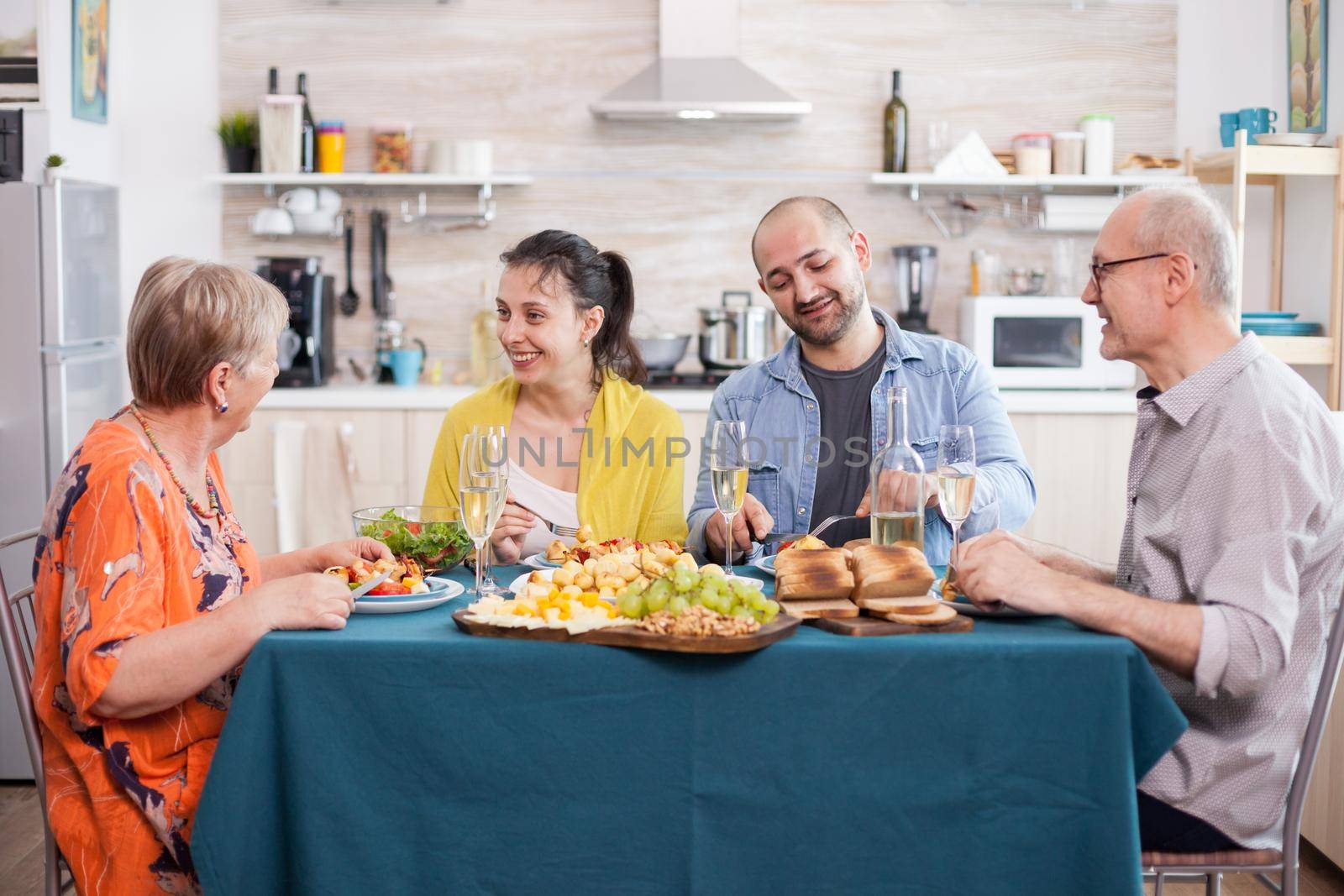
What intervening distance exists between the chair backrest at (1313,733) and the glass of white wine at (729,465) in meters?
0.84

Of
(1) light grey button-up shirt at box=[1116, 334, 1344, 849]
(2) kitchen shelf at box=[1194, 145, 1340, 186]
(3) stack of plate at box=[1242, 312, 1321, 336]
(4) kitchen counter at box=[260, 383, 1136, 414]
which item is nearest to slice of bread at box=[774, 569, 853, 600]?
(1) light grey button-up shirt at box=[1116, 334, 1344, 849]

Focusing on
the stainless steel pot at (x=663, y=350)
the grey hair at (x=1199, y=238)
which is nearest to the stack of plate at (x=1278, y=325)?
the stainless steel pot at (x=663, y=350)

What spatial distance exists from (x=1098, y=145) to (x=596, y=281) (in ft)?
8.87

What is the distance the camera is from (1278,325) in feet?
13.3

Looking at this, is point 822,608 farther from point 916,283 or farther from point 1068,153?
point 1068,153

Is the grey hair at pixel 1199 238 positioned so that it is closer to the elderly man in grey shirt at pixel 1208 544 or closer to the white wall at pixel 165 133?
the elderly man in grey shirt at pixel 1208 544

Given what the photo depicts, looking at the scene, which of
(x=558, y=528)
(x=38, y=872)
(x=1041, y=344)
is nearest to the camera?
(x=558, y=528)

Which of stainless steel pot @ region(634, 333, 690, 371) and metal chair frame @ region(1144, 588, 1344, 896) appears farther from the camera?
stainless steel pot @ region(634, 333, 690, 371)

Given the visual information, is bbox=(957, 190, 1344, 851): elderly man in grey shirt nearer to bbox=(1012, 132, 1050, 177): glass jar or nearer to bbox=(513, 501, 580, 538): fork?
bbox=(513, 501, 580, 538): fork

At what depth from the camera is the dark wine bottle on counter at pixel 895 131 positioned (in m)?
4.67

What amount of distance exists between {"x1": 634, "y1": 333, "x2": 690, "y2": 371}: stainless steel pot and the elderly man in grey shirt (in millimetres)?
2728

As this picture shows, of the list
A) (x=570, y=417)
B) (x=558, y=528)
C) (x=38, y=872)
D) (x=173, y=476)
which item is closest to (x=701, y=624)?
(x=173, y=476)

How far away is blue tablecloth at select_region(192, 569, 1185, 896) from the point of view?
1.51 metres

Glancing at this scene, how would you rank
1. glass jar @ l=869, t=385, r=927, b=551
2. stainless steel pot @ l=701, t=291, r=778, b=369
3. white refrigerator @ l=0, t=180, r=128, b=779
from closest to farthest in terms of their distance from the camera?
glass jar @ l=869, t=385, r=927, b=551
white refrigerator @ l=0, t=180, r=128, b=779
stainless steel pot @ l=701, t=291, r=778, b=369
